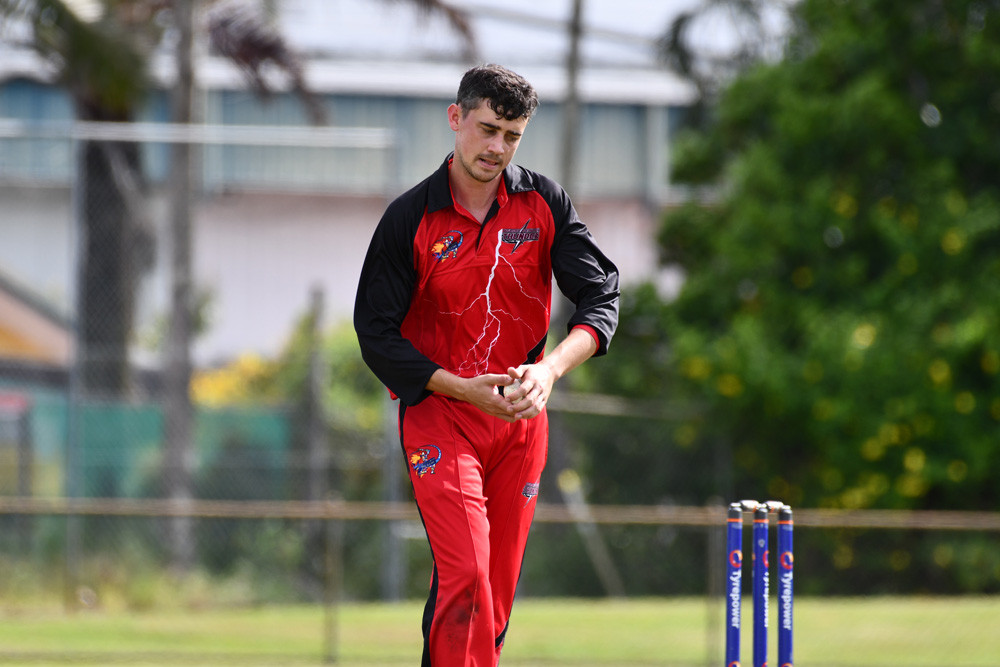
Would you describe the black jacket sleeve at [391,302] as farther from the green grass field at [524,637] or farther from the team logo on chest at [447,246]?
the green grass field at [524,637]

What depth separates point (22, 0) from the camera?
40.5ft

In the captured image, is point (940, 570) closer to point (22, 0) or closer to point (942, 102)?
point (942, 102)

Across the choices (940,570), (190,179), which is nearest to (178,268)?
(190,179)

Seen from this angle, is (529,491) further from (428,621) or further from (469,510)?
(428,621)

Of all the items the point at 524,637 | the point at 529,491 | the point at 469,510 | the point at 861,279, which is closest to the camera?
the point at 469,510

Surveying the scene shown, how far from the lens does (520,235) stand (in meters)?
3.98

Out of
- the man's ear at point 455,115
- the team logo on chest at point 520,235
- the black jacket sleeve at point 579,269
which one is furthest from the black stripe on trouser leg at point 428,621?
the man's ear at point 455,115

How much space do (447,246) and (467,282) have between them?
12 cm

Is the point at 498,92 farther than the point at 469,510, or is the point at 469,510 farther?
the point at 469,510

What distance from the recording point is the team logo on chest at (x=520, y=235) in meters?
3.96

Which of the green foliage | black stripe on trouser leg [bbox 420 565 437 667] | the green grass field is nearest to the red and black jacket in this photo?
black stripe on trouser leg [bbox 420 565 437 667]

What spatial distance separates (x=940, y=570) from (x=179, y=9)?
965 cm

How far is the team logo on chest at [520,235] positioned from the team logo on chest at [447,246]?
135mm

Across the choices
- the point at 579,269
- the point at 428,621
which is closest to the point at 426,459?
the point at 428,621
